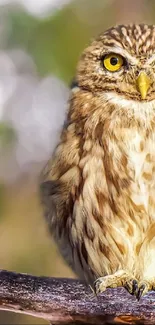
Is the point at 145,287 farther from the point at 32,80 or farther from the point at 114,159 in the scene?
the point at 32,80

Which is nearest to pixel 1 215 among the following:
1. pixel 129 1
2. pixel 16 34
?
pixel 16 34

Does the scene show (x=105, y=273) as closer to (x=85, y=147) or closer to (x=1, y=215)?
(x=85, y=147)

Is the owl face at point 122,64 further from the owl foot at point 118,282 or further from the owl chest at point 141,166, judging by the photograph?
the owl foot at point 118,282

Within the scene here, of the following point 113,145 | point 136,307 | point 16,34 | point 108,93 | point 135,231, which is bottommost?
point 136,307

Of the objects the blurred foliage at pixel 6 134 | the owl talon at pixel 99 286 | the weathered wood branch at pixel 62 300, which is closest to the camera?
the weathered wood branch at pixel 62 300

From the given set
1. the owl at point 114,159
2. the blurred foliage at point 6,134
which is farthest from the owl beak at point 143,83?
the blurred foliage at point 6,134

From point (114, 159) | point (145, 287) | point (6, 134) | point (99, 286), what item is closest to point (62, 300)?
point (99, 286)

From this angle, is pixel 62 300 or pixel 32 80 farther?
pixel 32 80
